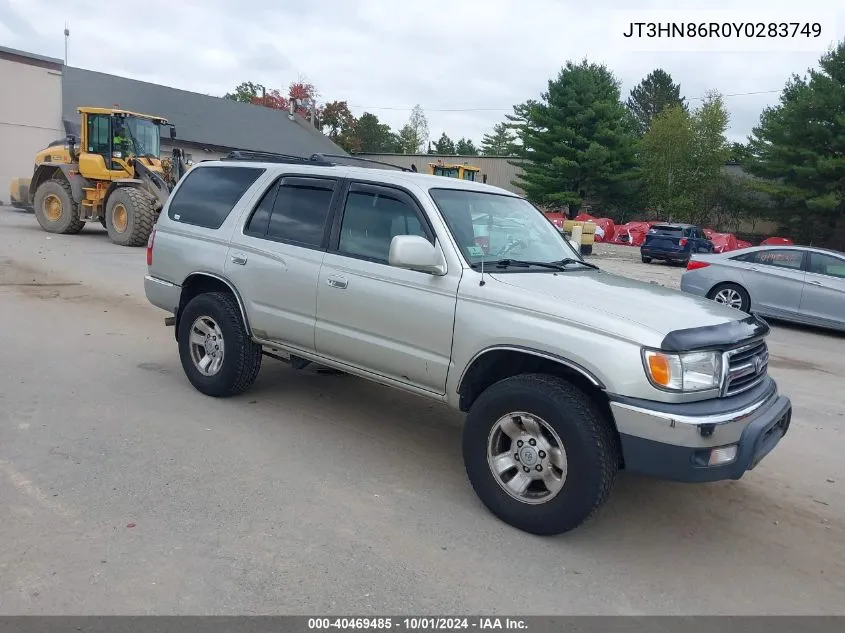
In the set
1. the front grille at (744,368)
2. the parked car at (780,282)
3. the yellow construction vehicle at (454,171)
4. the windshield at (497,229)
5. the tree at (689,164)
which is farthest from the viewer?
the tree at (689,164)

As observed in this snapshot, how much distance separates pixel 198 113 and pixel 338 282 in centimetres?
4087

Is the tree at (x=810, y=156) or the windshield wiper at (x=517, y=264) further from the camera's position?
the tree at (x=810, y=156)

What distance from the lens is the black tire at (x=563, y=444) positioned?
354 centimetres

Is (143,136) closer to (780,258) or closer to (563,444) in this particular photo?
(780,258)

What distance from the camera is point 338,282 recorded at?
475 cm

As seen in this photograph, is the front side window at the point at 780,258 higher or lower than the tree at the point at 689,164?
lower

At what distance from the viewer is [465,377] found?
4.13m

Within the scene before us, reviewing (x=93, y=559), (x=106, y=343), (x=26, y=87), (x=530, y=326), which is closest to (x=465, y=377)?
(x=530, y=326)

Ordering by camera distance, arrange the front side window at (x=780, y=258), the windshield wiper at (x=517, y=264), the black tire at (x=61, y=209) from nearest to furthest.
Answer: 1. the windshield wiper at (x=517, y=264)
2. the front side window at (x=780, y=258)
3. the black tire at (x=61, y=209)

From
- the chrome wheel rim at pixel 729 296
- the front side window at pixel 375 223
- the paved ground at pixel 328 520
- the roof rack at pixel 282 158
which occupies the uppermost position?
the roof rack at pixel 282 158

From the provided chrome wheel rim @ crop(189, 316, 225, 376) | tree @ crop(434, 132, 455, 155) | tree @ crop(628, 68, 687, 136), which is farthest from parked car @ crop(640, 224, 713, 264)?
tree @ crop(434, 132, 455, 155)

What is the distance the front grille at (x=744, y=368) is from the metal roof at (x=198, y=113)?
33176 mm

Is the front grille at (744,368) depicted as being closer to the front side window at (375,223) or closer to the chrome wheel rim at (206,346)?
the front side window at (375,223)

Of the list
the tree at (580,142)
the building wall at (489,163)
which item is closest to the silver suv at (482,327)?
the tree at (580,142)
